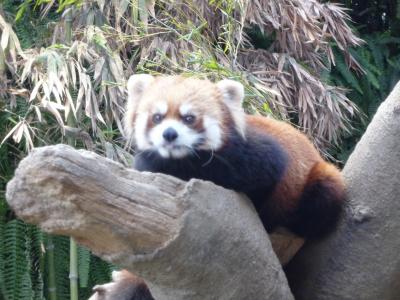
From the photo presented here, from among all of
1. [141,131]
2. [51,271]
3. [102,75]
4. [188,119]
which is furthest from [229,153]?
[51,271]

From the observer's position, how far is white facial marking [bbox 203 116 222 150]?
2100 millimetres

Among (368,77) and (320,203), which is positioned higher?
(320,203)

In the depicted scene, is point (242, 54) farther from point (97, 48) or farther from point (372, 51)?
point (372, 51)

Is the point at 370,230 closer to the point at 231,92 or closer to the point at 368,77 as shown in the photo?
the point at 231,92

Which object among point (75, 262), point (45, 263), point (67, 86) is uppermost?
point (67, 86)

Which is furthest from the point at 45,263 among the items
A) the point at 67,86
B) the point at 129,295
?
the point at 129,295

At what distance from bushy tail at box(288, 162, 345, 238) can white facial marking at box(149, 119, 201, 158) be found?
42 cm

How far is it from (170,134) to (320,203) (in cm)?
52

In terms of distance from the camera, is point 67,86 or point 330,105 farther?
point 330,105

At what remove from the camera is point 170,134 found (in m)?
2.02

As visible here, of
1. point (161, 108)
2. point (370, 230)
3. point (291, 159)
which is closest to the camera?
point (370, 230)

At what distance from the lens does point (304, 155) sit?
2.31 meters

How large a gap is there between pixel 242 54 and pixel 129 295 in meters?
2.03

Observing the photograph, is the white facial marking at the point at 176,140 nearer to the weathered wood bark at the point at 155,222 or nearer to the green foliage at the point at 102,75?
the weathered wood bark at the point at 155,222
